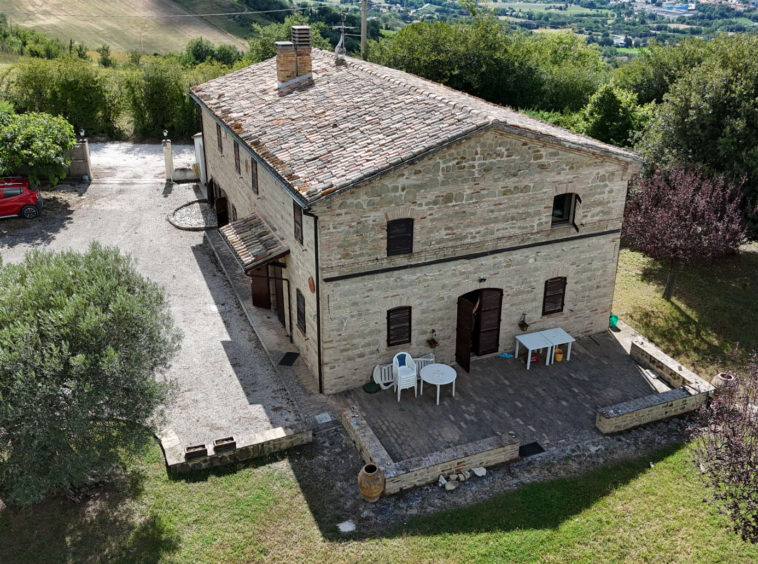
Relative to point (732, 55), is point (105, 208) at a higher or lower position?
lower

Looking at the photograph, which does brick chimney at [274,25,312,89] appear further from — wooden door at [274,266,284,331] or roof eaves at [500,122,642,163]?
roof eaves at [500,122,642,163]

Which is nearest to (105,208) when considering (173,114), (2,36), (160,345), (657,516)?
(173,114)

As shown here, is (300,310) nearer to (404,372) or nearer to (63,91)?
(404,372)

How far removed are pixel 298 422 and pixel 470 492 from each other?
430 cm

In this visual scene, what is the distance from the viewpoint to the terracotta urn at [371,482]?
13.3 meters

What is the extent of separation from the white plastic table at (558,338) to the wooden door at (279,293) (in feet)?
25.1

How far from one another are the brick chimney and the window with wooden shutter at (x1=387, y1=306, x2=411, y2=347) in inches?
384

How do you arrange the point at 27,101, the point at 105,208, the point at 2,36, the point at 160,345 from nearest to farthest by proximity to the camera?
1. the point at 160,345
2. the point at 105,208
3. the point at 27,101
4. the point at 2,36

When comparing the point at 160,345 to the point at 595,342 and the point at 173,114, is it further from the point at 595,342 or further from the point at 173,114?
the point at 173,114

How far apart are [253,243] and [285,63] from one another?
7259mm

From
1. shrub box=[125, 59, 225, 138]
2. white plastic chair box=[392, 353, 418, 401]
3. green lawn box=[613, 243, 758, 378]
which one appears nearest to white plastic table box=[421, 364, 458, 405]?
white plastic chair box=[392, 353, 418, 401]

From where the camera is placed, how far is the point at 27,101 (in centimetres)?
3709

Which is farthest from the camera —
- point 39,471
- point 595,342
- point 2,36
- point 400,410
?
point 2,36

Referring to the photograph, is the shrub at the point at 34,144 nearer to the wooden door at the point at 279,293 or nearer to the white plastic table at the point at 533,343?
the wooden door at the point at 279,293
